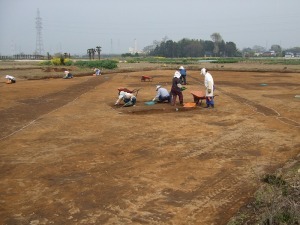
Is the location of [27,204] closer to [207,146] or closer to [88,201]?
[88,201]

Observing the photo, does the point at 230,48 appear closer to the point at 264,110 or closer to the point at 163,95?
the point at 163,95

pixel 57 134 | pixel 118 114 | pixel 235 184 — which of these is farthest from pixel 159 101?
pixel 235 184

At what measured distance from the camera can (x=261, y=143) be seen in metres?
7.89

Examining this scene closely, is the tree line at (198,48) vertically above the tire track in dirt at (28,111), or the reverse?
the tree line at (198,48)

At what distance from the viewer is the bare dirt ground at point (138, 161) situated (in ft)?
15.3

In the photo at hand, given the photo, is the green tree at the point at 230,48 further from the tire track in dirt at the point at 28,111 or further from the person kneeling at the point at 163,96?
the person kneeling at the point at 163,96

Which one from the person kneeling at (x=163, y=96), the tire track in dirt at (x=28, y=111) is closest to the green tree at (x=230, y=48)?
the tire track in dirt at (x=28, y=111)

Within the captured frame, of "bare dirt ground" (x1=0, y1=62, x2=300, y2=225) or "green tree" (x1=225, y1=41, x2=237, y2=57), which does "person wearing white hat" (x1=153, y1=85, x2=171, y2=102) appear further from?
"green tree" (x1=225, y1=41, x2=237, y2=57)

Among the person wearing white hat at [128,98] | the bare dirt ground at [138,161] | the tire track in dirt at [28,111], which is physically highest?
the person wearing white hat at [128,98]

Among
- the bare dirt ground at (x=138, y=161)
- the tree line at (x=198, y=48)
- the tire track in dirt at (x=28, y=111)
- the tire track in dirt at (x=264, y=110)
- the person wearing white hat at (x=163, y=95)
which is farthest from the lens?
the tree line at (x=198, y=48)

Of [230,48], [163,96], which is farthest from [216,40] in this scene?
[163,96]

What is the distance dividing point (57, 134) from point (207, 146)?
168 inches

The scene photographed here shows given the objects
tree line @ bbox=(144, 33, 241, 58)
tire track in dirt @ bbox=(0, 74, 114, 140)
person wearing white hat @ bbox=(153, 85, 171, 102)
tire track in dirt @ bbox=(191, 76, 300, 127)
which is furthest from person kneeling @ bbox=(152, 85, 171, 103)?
tree line @ bbox=(144, 33, 241, 58)

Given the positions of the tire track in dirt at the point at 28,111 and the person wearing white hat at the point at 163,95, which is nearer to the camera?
the tire track in dirt at the point at 28,111
